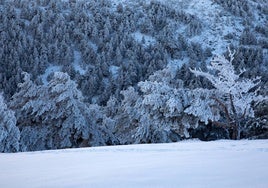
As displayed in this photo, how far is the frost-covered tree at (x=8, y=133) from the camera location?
16.0 metres

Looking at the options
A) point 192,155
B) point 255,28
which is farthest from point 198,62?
point 192,155

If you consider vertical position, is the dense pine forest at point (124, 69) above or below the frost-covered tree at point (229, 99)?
below

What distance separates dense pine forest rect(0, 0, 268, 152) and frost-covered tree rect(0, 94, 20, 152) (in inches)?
2.0

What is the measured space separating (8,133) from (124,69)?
70.7 metres

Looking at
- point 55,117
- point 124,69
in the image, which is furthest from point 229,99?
point 124,69

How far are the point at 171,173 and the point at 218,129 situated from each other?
1264 centimetres

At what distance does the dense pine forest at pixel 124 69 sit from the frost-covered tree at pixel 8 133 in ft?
0.17

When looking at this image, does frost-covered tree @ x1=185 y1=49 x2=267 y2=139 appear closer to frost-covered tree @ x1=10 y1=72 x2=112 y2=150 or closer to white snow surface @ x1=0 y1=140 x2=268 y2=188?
white snow surface @ x1=0 y1=140 x2=268 y2=188

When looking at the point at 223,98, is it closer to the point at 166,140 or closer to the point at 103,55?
the point at 166,140

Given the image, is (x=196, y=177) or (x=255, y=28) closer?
(x=196, y=177)

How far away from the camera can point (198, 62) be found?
303 feet

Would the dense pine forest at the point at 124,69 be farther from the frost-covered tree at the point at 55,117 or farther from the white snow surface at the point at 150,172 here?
the white snow surface at the point at 150,172

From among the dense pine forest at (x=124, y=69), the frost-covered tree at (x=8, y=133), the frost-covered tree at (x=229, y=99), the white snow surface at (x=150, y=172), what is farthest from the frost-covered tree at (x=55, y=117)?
the white snow surface at (x=150, y=172)

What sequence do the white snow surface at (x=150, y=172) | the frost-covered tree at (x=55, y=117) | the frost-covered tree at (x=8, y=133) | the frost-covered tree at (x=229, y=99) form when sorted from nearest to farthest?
the white snow surface at (x=150, y=172), the frost-covered tree at (x=229, y=99), the frost-covered tree at (x=8, y=133), the frost-covered tree at (x=55, y=117)
